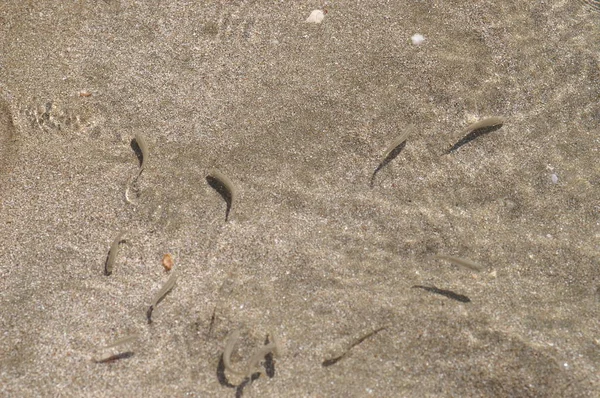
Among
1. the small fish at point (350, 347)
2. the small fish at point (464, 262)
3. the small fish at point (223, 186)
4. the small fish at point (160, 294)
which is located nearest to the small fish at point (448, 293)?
the small fish at point (464, 262)

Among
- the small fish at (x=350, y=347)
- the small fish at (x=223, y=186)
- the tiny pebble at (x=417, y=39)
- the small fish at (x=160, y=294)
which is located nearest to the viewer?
the small fish at (x=350, y=347)

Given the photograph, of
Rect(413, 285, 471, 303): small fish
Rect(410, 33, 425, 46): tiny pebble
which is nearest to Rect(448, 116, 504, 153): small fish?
Rect(410, 33, 425, 46): tiny pebble

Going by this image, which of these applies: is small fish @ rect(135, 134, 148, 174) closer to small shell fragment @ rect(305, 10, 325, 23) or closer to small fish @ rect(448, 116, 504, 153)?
small shell fragment @ rect(305, 10, 325, 23)

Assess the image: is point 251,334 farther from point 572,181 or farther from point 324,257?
point 572,181

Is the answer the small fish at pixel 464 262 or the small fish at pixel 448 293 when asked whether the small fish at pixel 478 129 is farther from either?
the small fish at pixel 448 293

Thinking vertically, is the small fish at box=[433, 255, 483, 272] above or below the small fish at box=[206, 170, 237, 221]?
below

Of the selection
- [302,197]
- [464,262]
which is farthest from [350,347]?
[302,197]

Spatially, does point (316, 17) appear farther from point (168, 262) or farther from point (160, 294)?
point (160, 294)

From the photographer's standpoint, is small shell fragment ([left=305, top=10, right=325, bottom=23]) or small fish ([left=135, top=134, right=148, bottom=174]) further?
small shell fragment ([left=305, top=10, right=325, bottom=23])
